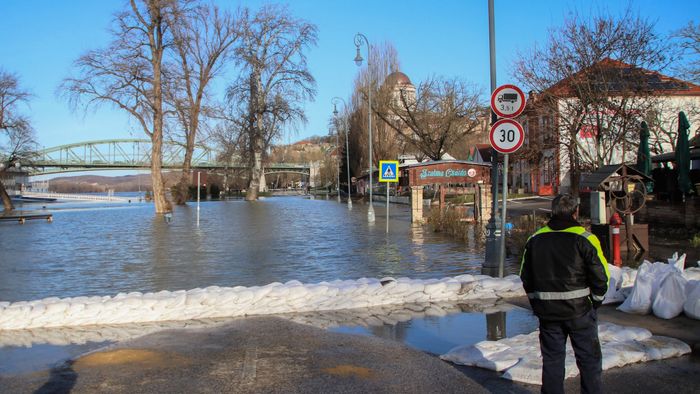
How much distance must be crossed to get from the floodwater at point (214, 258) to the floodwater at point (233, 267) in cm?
3

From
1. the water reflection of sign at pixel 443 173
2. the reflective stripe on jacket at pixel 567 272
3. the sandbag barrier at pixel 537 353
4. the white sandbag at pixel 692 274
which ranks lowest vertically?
the sandbag barrier at pixel 537 353

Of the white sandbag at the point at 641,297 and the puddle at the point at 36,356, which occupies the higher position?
the white sandbag at the point at 641,297

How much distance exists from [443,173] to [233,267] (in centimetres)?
1341

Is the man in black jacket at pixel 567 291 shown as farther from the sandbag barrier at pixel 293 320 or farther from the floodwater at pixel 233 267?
the sandbag barrier at pixel 293 320

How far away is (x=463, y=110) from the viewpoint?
1777 inches

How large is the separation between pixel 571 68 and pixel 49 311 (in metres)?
18.1

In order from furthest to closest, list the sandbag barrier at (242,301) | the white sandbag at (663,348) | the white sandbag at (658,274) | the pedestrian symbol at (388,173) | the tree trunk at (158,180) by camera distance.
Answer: the tree trunk at (158,180) < the pedestrian symbol at (388,173) < the sandbag barrier at (242,301) < the white sandbag at (658,274) < the white sandbag at (663,348)

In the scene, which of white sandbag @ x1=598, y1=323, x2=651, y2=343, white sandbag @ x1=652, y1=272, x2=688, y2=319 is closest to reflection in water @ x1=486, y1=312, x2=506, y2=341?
white sandbag @ x1=598, y1=323, x2=651, y2=343

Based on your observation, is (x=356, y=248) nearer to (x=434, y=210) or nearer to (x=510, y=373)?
(x=434, y=210)

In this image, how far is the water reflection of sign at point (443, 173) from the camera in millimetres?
24422

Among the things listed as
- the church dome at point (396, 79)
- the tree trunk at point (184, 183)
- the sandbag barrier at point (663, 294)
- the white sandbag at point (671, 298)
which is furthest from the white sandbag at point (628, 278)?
the tree trunk at point (184, 183)

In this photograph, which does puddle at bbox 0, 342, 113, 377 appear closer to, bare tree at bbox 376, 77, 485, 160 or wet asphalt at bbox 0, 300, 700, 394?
wet asphalt at bbox 0, 300, 700, 394

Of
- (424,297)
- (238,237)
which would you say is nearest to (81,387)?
(424,297)

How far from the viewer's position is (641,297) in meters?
7.23
